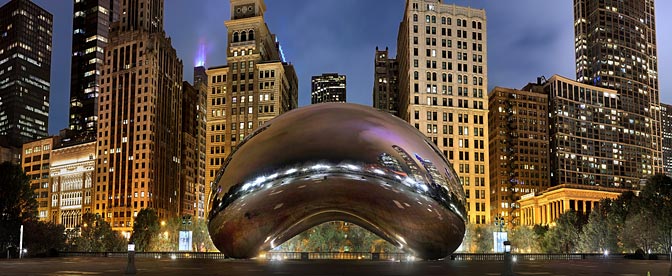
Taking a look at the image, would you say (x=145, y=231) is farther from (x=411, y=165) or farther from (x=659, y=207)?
(x=411, y=165)

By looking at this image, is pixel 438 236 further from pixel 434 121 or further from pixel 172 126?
pixel 172 126

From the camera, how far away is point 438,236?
10562mm

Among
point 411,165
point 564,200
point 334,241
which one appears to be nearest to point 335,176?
point 411,165

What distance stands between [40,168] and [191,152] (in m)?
40.4

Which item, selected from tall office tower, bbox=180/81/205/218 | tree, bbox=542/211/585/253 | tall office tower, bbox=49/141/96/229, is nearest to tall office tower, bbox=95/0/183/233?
tall office tower, bbox=49/141/96/229

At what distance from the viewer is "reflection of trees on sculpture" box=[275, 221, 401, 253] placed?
87.6 metres

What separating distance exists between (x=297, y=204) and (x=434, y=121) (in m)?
108

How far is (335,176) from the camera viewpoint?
29.6ft

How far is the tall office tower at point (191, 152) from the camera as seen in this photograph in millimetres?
183450

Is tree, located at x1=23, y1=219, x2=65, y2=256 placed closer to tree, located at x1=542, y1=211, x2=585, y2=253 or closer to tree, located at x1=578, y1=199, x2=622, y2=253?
tree, located at x1=578, y1=199, x2=622, y2=253

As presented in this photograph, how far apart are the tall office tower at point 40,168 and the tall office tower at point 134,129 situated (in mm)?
24216

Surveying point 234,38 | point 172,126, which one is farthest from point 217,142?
point 172,126

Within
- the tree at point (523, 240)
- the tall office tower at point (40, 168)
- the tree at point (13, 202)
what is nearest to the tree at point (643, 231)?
the tree at point (523, 240)

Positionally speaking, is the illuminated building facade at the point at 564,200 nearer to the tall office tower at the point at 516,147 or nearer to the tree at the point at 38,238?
the tall office tower at the point at 516,147
